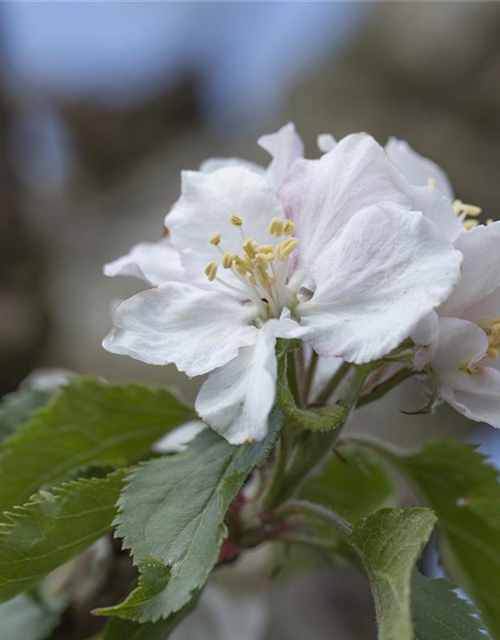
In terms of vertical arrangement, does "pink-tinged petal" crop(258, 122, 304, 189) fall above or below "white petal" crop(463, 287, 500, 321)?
above

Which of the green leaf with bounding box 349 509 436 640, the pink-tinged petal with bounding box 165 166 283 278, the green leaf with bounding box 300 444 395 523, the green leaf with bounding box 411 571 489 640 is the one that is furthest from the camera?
the green leaf with bounding box 300 444 395 523

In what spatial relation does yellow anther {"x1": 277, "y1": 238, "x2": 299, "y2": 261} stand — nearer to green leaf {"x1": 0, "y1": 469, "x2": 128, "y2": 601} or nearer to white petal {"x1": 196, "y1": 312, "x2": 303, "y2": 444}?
white petal {"x1": 196, "y1": 312, "x2": 303, "y2": 444}

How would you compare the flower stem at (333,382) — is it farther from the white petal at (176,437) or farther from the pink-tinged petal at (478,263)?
the white petal at (176,437)

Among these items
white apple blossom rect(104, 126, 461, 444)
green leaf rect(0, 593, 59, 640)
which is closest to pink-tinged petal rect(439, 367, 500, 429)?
white apple blossom rect(104, 126, 461, 444)

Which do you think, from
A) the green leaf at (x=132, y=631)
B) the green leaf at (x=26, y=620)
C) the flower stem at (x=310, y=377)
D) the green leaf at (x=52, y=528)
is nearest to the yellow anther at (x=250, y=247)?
the flower stem at (x=310, y=377)

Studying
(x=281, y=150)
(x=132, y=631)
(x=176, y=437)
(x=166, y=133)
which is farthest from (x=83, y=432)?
(x=166, y=133)

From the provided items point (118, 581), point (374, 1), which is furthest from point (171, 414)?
point (374, 1)

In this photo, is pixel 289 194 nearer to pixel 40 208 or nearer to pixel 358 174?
pixel 358 174
